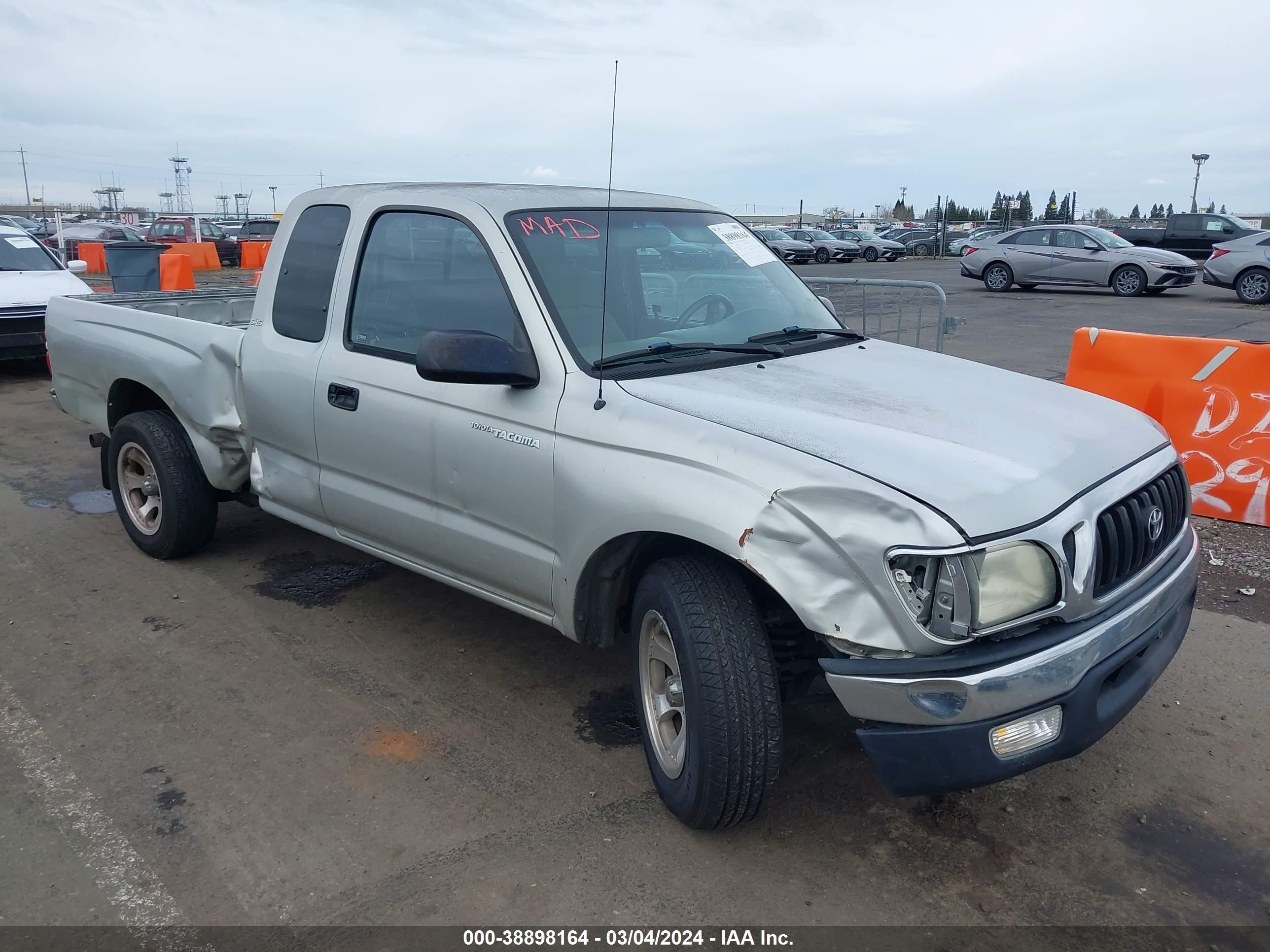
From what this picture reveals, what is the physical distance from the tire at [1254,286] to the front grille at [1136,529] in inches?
780

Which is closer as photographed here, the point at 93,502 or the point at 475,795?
the point at 475,795

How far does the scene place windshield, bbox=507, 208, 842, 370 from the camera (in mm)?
3557

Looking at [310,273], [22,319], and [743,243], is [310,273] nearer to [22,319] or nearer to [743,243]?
[743,243]

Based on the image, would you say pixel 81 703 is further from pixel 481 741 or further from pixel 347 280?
pixel 347 280

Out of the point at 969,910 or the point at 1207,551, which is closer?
the point at 969,910

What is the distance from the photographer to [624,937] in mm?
2729

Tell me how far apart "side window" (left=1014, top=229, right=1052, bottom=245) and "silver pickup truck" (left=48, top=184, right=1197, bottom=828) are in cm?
1981

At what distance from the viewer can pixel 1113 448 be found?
3162mm

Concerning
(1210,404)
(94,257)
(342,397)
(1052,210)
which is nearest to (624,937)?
(342,397)

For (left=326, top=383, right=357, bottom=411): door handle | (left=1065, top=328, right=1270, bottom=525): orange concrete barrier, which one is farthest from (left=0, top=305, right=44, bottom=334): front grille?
(left=1065, top=328, right=1270, bottom=525): orange concrete barrier

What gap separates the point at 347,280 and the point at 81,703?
1969 millimetres

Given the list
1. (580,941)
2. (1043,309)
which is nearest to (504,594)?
(580,941)

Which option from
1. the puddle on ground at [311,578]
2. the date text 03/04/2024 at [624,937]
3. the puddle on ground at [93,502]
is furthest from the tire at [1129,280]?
the date text 03/04/2024 at [624,937]

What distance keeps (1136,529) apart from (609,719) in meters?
1.97
